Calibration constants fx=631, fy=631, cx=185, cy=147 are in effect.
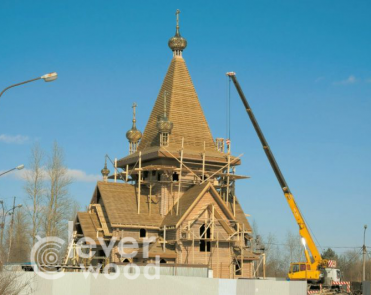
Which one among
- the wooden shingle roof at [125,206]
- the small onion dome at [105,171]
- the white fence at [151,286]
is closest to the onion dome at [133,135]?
the small onion dome at [105,171]

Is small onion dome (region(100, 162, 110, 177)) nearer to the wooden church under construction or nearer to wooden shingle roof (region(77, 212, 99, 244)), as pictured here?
the wooden church under construction

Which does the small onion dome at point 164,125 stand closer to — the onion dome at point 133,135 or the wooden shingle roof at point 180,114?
the wooden shingle roof at point 180,114

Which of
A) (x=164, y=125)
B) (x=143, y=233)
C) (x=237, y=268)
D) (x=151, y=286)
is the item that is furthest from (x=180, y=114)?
(x=151, y=286)

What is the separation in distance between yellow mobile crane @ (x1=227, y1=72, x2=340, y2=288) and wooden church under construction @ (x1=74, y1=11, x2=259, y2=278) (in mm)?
2480

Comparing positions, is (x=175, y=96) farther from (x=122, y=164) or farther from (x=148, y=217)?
(x=148, y=217)

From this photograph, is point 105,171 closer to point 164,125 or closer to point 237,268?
point 164,125

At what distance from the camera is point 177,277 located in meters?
28.9

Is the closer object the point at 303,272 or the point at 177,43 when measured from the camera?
the point at 303,272

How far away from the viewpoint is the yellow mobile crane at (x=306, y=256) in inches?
1571

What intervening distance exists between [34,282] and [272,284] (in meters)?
10.8

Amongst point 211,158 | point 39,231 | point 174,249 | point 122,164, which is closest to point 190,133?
point 211,158

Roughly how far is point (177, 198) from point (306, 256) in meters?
9.11

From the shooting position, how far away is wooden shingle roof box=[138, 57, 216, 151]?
143 feet

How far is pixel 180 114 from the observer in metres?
44.2
